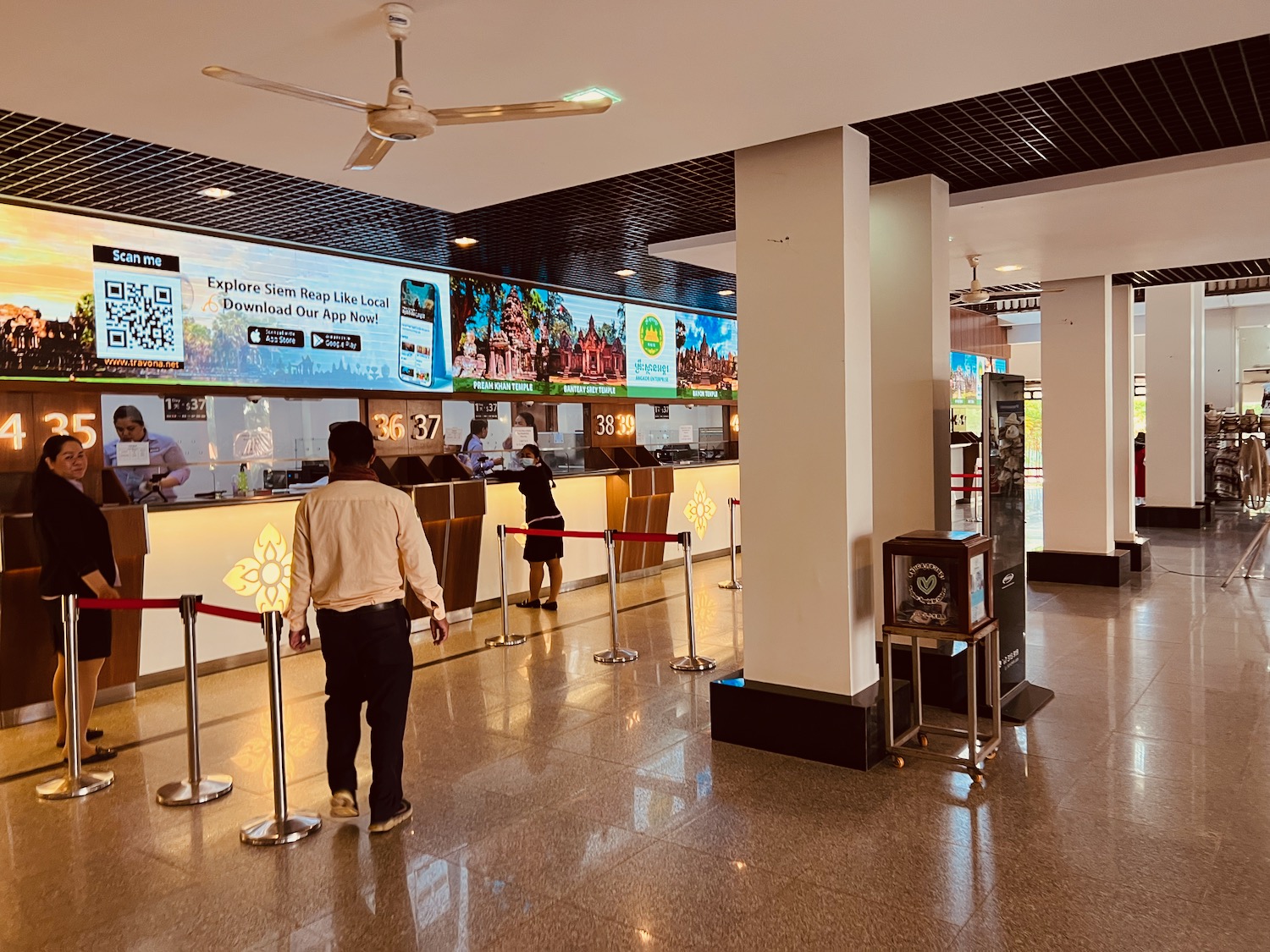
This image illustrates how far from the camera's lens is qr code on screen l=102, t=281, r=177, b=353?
618cm

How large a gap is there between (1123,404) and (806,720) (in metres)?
7.49

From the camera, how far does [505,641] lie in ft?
22.5

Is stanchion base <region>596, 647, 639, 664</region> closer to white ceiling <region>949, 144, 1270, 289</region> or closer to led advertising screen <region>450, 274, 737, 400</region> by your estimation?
led advertising screen <region>450, 274, 737, 400</region>

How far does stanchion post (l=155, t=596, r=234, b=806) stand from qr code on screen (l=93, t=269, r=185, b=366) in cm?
301

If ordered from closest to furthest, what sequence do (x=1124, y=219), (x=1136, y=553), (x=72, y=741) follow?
1. (x=72, y=741)
2. (x=1124, y=219)
3. (x=1136, y=553)

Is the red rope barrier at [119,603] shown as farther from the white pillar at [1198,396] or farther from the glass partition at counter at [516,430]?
the white pillar at [1198,396]

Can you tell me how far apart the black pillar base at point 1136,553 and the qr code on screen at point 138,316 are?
29.1ft

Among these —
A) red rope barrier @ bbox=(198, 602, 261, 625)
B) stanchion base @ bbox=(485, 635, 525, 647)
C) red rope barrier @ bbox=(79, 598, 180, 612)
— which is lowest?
stanchion base @ bbox=(485, 635, 525, 647)

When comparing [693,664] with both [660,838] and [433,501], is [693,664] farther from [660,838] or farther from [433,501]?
[433,501]

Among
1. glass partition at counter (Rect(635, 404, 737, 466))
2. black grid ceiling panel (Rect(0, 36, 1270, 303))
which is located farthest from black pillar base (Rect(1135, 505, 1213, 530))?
black grid ceiling panel (Rect(0, 36, 1270, 303))

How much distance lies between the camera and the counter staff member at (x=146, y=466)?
249 inches

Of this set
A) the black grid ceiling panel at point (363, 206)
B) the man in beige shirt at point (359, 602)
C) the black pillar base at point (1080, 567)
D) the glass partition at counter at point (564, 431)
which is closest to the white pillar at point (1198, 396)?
the black pillar base at point (1080, 567)

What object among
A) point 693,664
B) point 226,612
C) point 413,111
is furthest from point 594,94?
point 693,664

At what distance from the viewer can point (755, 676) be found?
4582 millimetres
